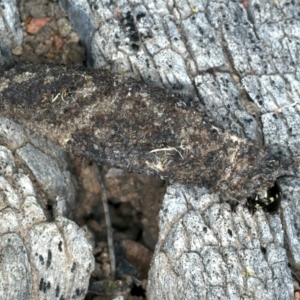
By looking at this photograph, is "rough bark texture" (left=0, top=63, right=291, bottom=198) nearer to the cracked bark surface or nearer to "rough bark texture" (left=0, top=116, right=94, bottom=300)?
the cracked bark surface

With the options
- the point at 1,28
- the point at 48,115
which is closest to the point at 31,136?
the point at 48,115

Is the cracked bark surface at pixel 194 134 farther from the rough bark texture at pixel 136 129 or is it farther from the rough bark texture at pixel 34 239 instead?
the rough bark texture at pixel 34 239

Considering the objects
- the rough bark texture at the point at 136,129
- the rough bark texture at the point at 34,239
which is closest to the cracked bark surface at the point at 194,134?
the rough bark texture at the point at 136,129

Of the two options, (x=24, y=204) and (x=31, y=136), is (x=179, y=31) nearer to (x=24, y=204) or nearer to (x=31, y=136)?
(x=31, y=136)

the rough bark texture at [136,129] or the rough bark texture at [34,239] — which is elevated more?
the rough bark texture at [136,129]

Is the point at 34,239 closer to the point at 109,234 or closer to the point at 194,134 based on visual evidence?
the point at 109,234

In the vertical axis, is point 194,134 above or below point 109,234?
above

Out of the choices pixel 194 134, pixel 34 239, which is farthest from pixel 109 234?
pixel 194 134

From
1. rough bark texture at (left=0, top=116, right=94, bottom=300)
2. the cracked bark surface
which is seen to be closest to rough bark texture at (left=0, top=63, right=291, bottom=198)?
the cracked bark surface
